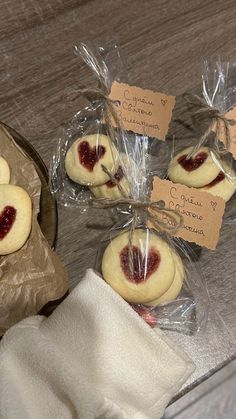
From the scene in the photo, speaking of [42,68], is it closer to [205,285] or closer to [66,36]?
[66,36]

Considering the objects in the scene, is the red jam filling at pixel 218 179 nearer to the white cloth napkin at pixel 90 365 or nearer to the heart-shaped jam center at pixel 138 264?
the heart-shaped jam center at pixel 138 264

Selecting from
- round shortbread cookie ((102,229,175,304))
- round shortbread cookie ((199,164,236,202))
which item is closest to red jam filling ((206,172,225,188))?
round shortbread cookie ((199,164,236,202))

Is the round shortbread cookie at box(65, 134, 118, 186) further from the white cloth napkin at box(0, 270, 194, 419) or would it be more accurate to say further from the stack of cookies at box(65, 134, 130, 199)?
the white cloth napkin at box(0, 270, 194, 419)

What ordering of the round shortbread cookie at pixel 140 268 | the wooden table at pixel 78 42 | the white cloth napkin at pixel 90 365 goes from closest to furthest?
the white cloth napkin at pixel 90 365 → the round shortbread cookie at pixel 140 268 → the wooden table at pixel 78 42

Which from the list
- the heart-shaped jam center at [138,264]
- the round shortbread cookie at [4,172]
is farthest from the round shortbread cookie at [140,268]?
the round shortbread cookie at [4,172]

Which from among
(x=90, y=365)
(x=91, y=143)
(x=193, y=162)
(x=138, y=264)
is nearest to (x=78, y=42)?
(x=91, y=143)

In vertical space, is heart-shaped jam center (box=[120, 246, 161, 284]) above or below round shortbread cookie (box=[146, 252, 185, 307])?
above
